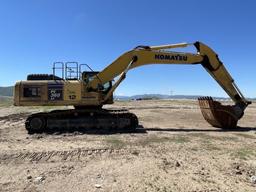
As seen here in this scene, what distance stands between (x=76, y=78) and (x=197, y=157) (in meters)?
9.68

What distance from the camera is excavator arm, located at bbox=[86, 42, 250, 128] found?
19031 mm

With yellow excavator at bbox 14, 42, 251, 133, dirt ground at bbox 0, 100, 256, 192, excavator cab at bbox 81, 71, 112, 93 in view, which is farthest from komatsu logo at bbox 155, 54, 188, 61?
dirt ground at bbox 0, 100, 256, 192

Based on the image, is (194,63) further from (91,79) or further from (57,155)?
(57,155)

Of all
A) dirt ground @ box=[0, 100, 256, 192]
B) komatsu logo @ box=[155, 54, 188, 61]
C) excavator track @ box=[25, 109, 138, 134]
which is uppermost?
komatsu logo @ box=[155, 54, 188, 61]

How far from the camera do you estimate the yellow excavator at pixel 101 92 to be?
1822cm

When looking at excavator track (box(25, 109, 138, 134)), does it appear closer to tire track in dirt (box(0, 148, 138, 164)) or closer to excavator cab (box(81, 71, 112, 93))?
excavator cab (box(81, 71, 112, 93))

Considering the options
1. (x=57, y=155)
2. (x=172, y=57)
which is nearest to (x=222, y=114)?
(x=172, y=57)

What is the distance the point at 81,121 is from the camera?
18219 mm

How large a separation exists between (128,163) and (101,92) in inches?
352

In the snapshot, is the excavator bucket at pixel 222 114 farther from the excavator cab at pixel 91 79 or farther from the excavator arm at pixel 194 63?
the excavator cab at pixel 91 79

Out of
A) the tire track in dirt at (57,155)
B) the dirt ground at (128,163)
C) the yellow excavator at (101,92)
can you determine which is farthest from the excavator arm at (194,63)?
the tire track in dirt at (57,155)

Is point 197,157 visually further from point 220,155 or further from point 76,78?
point 76,78

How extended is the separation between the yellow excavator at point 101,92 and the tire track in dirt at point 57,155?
599 cm

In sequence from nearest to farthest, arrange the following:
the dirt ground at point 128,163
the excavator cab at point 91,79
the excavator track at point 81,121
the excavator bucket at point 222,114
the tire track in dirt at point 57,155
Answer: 1. the dirt ground at point 128,163
2. the tire track in dirt at point 57,155
3. the excavator track at point 81,121
4. the excavator cab at point 91,79
5. the excavator bucket at point 222,114
